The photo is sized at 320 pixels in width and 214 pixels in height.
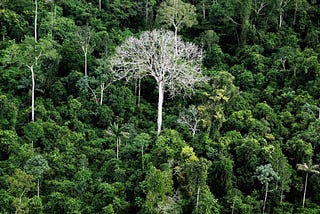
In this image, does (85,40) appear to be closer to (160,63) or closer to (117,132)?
(160,63)

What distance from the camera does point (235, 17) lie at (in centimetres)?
4153

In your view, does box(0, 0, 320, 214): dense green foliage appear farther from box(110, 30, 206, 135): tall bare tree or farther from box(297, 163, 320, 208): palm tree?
box(110, 30, 206, 135): tall bare tree

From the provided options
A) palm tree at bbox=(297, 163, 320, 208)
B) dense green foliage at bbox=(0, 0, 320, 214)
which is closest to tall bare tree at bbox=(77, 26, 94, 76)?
dense green foliage at bbox=(0, 0, 320, 214)

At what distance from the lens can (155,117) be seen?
3297 cm

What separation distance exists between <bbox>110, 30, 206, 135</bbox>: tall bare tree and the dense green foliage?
1.32 m

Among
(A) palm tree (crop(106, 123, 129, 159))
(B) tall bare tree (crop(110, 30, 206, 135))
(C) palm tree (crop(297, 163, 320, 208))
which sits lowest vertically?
(C) palm tree (crop(297, 163, 320, 208))

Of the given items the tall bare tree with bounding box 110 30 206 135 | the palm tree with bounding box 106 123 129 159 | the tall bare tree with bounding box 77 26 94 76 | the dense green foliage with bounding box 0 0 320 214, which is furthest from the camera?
the tall bare tree with bounding box 77 26 94 76

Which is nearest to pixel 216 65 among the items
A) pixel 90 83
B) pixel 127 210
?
pixel 90 83

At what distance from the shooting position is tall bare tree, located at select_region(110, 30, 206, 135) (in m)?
31.1

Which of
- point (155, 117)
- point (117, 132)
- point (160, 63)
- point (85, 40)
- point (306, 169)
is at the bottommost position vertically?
point (306, 169)

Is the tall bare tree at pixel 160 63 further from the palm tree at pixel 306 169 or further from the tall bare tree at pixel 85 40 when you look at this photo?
the palm tree at pixel 306 169

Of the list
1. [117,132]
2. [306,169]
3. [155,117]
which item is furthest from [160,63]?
[306,169]

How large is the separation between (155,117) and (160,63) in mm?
3592

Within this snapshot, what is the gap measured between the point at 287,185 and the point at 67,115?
12632mm
